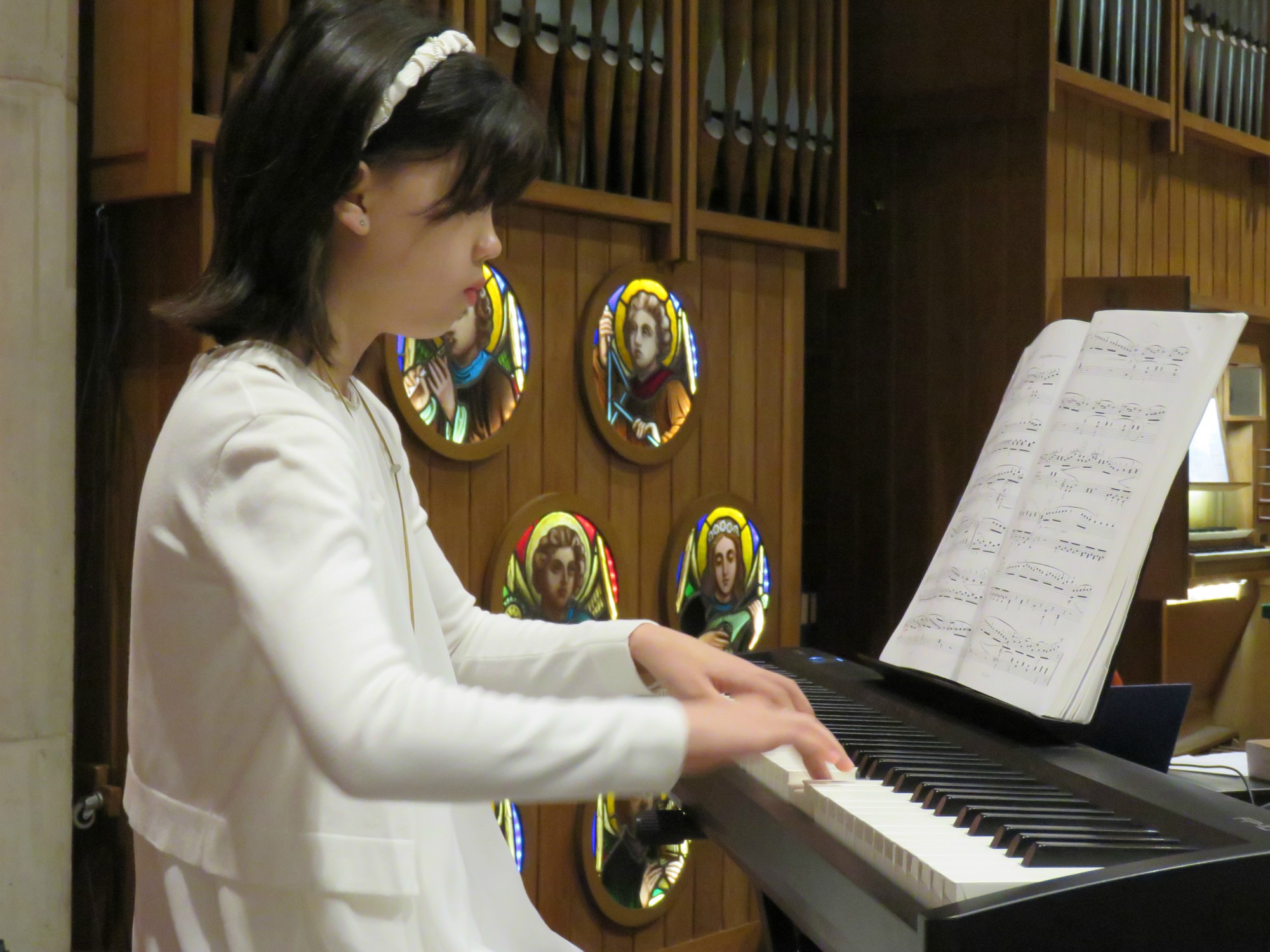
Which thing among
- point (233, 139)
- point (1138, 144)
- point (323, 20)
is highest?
point (1138, 144)

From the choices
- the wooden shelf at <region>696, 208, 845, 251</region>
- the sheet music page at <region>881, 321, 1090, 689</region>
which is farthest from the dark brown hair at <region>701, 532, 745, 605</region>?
the sheet music page at <region>881, 321, 1090, 689</region>

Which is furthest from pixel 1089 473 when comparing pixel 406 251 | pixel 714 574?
pixel 714 574

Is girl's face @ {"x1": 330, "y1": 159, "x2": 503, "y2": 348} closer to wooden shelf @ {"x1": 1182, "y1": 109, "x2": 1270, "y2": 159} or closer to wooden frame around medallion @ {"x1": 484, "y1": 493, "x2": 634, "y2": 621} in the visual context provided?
wooden frame around medallion @ {"x1": 484, "y1": 493, "x2": 634, "y2": 621}

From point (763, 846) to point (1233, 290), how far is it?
15.6 ft

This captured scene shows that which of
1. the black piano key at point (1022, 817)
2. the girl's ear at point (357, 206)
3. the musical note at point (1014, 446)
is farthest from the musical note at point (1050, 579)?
the girl's ear at point (357, 206)

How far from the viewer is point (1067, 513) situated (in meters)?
1.75

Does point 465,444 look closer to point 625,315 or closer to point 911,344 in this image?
point 625,315

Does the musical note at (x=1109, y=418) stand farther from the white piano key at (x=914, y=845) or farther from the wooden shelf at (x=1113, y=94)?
the wooden shelf at (x=1113, y=94)

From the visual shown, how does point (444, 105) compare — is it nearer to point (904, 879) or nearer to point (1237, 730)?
point (904, 879)

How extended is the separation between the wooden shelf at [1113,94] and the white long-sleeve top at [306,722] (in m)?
3.55

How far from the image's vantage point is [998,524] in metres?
1.88

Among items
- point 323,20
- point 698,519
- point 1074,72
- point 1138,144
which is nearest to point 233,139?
point 323,20

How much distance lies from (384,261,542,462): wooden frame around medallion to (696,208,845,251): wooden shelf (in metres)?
0.66

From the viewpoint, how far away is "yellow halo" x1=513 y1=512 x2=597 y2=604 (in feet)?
11.3
